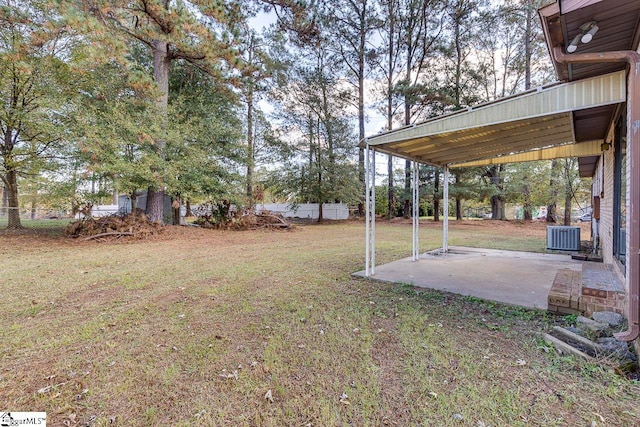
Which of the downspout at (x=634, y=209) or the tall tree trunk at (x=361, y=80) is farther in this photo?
the tall tree trunk at (x=361, y=80)

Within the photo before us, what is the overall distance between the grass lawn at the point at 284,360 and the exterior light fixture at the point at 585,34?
8.54 feet

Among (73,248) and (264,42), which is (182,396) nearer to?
(73,248)

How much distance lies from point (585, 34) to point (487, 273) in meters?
3.67

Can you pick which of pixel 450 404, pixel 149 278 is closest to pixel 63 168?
pixel 149 278

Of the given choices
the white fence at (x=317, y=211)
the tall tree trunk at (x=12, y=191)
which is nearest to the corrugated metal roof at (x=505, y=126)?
the tall tree trunk at (x=12, y=191)

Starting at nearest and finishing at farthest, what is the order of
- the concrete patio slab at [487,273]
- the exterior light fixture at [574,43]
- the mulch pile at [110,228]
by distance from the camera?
the exterior light fixture at [574,43]
the concrete patio slab at [487,273]
the mulch pile at [110,228]

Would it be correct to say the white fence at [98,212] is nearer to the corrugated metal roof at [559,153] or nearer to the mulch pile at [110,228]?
the mulch pile at [110,228]

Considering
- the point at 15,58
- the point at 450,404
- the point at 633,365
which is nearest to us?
the point at 450,404

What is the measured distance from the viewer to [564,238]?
726 centimetres

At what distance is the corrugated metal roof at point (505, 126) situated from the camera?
2709 mm

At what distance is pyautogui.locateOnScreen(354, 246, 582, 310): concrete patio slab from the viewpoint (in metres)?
3.81

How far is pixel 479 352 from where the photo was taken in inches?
95.1

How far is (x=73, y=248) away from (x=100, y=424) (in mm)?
7745

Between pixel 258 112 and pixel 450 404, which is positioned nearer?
pixel 450 404
